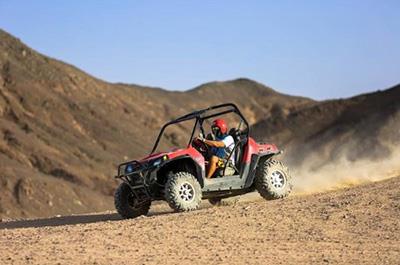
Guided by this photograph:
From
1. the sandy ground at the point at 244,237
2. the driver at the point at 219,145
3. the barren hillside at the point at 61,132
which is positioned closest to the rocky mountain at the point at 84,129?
the barren hillside at the point at 61,132

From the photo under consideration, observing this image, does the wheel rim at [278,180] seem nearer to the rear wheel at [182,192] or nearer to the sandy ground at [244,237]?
the sandy ground at [244,237]

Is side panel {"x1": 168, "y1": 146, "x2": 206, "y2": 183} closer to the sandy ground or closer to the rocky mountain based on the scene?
the sandy ground

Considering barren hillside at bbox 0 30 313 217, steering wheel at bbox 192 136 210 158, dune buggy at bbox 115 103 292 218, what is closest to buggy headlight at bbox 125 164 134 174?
dune buggy at bbox 115 103 292 218

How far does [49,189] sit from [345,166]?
43443 mm

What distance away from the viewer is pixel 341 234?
1081cm

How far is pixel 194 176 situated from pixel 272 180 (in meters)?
1.66

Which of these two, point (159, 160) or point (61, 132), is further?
point (61, 132)

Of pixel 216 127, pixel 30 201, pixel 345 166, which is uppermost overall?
pixel 216 127

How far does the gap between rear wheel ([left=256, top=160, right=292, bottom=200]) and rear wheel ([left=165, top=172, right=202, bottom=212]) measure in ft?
5.10

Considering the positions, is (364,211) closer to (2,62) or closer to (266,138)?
(266,138)

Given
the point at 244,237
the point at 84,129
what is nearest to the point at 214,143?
the point at 244,237

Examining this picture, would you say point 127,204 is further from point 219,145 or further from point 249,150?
point 249,150

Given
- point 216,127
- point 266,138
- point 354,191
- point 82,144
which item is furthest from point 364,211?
point 82,144

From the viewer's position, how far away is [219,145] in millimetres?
15008
